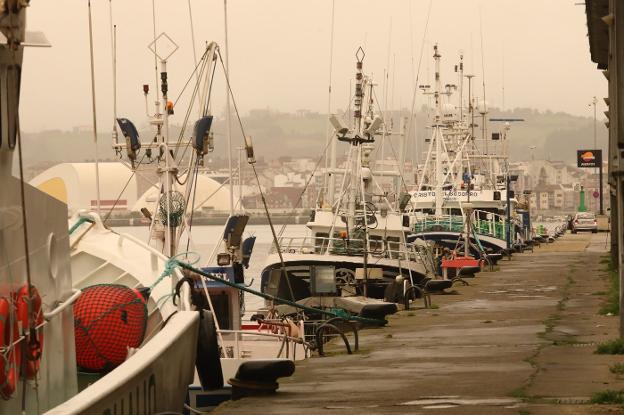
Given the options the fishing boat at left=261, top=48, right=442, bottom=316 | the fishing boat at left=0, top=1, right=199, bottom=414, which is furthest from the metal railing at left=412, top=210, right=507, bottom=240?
the fishing boat at left=0, top=1, right=199, bottom=414

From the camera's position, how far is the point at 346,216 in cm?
3969

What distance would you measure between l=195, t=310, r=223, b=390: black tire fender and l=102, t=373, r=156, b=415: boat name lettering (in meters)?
2.97

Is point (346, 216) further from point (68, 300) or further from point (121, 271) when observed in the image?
point (68, 300)

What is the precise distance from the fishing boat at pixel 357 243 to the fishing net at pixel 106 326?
23.4 meters

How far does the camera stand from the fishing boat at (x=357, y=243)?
36750 millimetres

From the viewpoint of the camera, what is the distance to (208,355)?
11.8 meters

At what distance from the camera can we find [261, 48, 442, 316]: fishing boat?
1447 inches

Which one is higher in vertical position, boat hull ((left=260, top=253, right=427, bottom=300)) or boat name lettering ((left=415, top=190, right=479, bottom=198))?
boat name lettering ((left=415, top=190, right=479, bottom=198))

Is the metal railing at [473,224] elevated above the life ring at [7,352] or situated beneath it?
situated beneath

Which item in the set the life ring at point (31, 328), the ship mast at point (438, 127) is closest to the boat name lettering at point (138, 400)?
the life ring at point (31, 328)

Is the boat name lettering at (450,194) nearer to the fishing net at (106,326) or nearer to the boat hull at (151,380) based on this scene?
the fishing net at (106,326)

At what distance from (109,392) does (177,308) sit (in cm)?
463

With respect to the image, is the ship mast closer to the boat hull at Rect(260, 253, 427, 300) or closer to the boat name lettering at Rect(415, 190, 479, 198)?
the boat name lettering at Rect(415, 190, 479, 198)

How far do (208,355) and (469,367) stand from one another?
3212 millimetres
